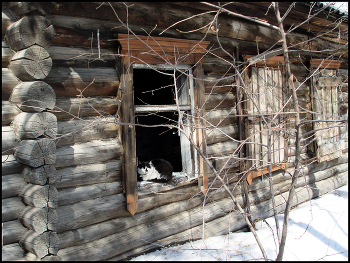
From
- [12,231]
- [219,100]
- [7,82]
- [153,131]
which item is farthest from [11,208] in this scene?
[153,131]

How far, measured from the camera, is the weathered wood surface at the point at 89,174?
283cm

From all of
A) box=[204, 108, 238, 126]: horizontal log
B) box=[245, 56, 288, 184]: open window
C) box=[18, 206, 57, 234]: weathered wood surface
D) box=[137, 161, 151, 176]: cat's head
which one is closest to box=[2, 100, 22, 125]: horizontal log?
box=[18, 206, 57, 234]: weathered wood surface

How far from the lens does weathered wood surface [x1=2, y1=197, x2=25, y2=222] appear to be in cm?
242

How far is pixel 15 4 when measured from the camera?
238 cm

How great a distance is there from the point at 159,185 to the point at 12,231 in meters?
1.74

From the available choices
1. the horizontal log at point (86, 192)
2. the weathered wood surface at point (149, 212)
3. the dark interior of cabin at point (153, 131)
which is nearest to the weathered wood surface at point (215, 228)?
the weathered wood surface at point (149, 212)

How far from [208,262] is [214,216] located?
3.14ft

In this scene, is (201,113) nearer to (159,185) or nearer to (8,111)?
(159,185)

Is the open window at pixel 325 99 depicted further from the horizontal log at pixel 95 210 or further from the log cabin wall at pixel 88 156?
the horizontal log at pixel 95 210

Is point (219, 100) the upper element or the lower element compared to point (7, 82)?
lower

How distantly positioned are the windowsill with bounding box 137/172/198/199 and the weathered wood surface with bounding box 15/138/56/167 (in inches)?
51.2

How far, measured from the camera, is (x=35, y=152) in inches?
91.7

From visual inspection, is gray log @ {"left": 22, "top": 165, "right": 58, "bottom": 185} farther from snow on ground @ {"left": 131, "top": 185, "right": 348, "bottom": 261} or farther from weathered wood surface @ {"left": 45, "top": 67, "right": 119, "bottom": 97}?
snow on ground @ {"left": 131, "top": 185, "right": 348, "bottom": 261}

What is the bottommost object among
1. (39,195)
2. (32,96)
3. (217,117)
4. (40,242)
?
(40,242)
